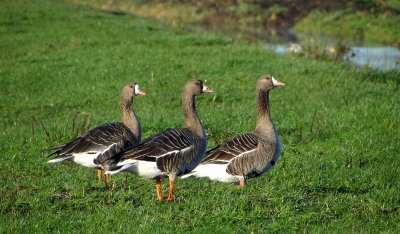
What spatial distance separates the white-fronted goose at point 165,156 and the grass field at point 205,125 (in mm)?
376

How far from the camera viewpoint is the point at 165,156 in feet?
31.6

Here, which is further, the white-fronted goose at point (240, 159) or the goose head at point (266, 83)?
the goose head at point (266, 83)

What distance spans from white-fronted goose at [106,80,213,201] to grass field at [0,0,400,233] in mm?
376

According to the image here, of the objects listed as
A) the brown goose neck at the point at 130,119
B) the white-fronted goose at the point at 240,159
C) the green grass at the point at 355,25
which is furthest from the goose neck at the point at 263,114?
the green grass at the point at 355,25

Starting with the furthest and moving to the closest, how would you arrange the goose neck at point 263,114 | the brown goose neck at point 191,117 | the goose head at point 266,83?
the goose head at point 266,83
the goose neck at point 263,114
the brown goose neck at point 191,117

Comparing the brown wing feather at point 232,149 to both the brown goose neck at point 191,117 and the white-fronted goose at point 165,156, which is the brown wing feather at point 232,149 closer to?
the white-fronted goose at point 165,156

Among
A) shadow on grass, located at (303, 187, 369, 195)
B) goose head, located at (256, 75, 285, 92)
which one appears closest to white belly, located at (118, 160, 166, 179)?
shadow on grass, located at (303, 187, 369, 195)

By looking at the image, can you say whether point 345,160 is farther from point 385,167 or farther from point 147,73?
point 147,73

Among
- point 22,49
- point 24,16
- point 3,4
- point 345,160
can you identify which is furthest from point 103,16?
point 345,160

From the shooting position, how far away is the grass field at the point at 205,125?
8.93 m

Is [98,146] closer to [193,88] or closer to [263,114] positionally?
[193,88]

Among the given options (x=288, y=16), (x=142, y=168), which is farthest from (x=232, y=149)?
(x=288, y=16)

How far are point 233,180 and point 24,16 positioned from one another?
90.1ft

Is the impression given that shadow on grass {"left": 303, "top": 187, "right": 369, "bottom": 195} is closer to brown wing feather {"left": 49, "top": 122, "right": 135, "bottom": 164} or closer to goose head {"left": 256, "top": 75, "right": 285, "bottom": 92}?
goose head {"left": 256, "top": 75, "right": 285, "bottom": 92}
